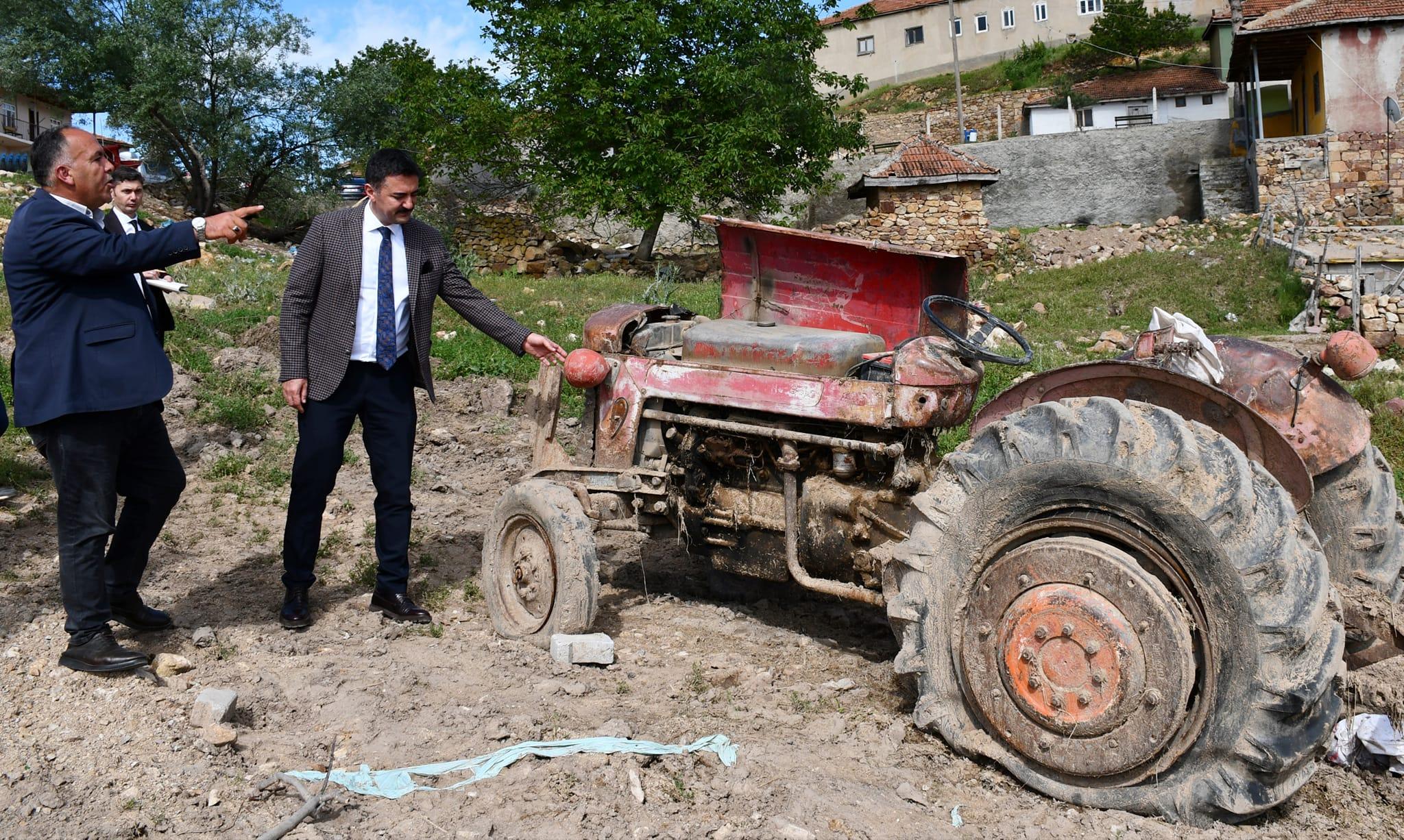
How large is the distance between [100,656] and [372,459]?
1.40 meters

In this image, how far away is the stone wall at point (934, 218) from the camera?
25156 mm

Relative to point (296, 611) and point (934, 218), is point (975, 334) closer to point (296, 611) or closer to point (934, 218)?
point (296, 611)

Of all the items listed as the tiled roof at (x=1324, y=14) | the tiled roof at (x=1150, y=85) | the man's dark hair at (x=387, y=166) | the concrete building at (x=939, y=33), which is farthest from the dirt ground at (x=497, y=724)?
the concrete building at (x=939, y=33)

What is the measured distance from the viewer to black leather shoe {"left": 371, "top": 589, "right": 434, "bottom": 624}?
190 inches

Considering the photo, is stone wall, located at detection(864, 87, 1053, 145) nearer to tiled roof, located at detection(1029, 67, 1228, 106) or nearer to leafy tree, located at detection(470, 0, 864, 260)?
tiled roof, located at detection(1029, 67, 1228, 106)

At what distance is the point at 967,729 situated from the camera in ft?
10.9

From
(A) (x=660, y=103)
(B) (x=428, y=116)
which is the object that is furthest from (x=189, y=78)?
(A) (x=660, y=103)

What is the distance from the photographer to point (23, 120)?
3978 centimetres

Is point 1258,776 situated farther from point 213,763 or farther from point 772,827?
point 213,763

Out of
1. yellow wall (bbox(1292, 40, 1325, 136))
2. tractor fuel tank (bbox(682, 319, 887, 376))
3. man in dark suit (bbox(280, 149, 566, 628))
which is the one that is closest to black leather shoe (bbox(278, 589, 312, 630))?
man in dark suit (bbox(280, 149, 566, 628))

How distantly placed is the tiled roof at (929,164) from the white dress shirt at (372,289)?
72.5 feet

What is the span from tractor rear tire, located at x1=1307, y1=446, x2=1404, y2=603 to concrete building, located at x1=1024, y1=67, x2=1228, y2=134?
36.4 m

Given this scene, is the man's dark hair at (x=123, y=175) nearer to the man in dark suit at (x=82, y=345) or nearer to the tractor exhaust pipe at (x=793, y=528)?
the man in dark suit at (x=82, y=345)

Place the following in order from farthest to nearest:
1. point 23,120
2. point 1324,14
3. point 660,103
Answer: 1. point 23,120
2. point 1324,14
3. point 660,103
